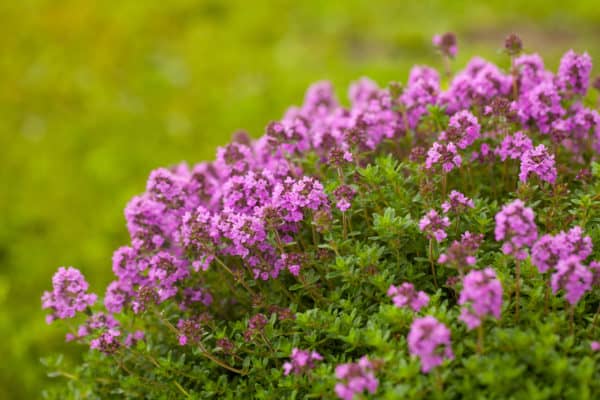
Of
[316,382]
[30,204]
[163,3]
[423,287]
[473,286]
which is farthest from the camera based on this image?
[163,3]

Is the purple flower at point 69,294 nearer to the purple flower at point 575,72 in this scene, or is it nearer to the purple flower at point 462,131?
the purple flower at point 462,131

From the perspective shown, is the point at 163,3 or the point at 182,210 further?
the point at 163,3

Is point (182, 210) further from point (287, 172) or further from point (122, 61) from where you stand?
point (122, 61)

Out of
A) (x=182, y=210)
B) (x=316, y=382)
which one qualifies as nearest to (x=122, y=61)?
(x=182, y=210)

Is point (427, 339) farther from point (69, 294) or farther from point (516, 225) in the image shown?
point (69, 294)

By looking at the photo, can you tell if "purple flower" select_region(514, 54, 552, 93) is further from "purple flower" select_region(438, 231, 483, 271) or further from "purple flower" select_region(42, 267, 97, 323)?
"purple flower" select_region(42, 267, 97, 323)

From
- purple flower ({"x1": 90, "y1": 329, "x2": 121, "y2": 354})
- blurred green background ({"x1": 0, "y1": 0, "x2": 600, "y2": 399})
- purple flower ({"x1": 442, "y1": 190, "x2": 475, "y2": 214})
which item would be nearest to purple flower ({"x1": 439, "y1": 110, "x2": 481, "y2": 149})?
purple flower ({"x1": 442, "y1": 190, "x2": 475, "y2": 214})
